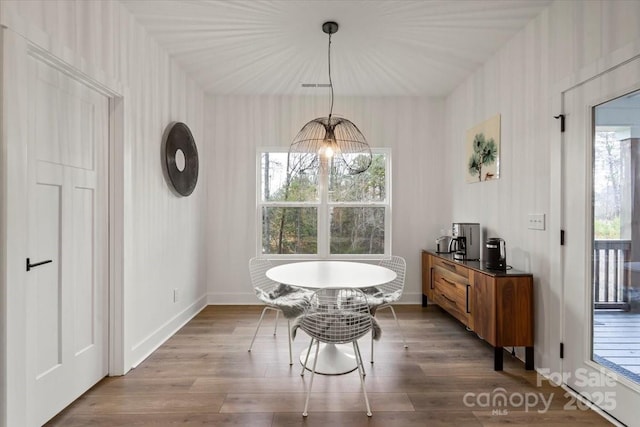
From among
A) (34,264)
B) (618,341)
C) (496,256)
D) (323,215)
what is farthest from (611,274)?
(34,264)

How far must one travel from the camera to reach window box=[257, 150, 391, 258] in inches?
164

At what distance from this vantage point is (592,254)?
79.3 inches

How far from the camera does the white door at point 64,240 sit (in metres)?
1.74

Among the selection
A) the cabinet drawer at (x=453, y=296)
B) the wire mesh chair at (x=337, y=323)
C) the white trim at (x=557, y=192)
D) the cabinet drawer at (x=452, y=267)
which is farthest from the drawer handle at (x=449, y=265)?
the wire mesh chair at (x=337, y=323)

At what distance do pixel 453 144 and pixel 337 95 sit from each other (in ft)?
5.10

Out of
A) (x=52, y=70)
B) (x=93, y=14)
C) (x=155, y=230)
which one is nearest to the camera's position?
(x=52, y=70)

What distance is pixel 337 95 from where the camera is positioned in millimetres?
4102

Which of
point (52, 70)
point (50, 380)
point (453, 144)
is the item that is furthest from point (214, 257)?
point (453, 144)

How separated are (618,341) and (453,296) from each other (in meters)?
1.31

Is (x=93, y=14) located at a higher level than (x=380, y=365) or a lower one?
higher

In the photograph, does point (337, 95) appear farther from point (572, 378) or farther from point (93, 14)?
point (572, 378)

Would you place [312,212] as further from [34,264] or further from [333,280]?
[34,264]

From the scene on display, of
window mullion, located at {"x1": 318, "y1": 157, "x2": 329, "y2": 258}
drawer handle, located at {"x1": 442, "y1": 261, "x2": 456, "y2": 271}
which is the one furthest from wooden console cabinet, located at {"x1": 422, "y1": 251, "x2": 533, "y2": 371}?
window mullion, located at {"x1": 318, "y1": 157, "x2": 329, "y2": 258}

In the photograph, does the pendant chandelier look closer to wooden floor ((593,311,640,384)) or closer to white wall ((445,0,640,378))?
white wall ((445,0,640,378))
